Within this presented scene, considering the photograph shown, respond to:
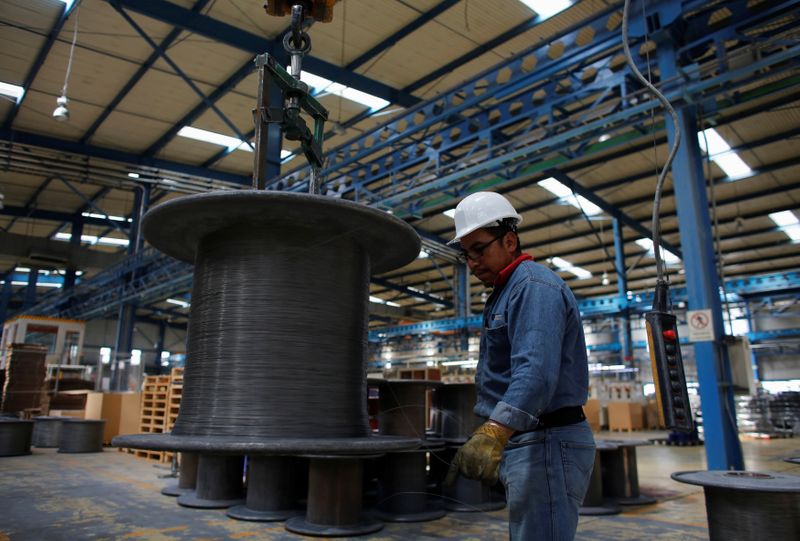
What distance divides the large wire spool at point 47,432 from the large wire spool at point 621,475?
1053 cm

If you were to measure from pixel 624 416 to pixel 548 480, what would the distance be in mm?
16477

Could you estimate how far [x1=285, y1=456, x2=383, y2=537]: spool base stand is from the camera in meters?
4.81

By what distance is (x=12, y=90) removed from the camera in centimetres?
1180

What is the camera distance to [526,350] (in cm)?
175

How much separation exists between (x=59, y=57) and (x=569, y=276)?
18.8m

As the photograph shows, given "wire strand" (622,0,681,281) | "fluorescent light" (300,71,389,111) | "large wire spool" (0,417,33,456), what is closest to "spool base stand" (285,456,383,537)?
"wire strand" (622,0,681,281)

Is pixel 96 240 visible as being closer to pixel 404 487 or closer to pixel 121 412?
pixel 121 412

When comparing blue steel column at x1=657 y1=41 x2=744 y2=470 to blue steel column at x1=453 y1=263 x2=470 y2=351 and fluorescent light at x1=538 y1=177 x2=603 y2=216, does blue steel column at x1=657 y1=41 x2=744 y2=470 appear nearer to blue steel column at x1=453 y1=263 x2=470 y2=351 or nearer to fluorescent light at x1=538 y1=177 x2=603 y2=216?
fluorescent light at x1=538 y1=177 x2=603 y2=216

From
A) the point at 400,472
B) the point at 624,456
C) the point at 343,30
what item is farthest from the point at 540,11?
the point at 400,472

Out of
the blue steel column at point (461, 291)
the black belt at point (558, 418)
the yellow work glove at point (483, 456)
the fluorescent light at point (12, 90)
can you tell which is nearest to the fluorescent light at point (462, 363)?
the blue steel column at point (461, 291)

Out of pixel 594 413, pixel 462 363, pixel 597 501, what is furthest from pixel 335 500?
pixel 594 413

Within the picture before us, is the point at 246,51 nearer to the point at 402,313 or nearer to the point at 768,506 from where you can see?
the point at 768,506

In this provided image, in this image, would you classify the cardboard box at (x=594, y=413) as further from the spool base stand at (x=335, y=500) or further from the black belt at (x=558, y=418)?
the black belt at (x=558, y=418)

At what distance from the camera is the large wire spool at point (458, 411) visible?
6477mm
